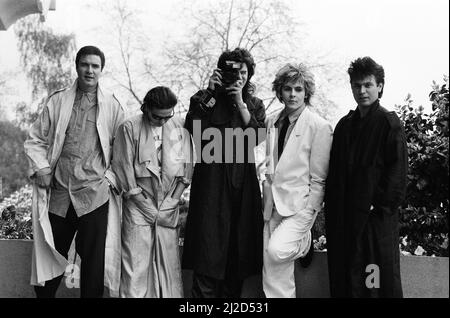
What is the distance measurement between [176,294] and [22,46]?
1140 centimetres

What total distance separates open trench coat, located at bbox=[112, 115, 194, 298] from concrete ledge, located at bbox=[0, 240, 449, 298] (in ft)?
1.08

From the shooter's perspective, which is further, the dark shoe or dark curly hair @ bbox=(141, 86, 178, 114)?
the dark shoe

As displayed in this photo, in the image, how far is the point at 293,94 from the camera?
13.0 ft

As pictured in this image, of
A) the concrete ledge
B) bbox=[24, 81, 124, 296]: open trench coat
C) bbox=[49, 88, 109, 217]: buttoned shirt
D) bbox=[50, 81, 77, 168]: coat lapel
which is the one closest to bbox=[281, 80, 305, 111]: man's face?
the concrete ledge

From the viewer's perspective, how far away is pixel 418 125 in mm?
4602

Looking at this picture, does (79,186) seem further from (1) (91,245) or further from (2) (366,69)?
(2) (366,69)

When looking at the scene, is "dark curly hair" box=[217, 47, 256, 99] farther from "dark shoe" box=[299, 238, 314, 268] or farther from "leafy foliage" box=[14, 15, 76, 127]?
"leafy foliage" box=[14, 15, 76, 127]

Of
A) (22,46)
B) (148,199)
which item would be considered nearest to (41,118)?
(148,199)

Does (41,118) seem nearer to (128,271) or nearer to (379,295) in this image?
(128,271)

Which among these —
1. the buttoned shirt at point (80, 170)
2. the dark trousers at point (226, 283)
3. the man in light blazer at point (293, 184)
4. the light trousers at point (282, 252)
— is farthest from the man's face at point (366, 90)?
the buttoned shirt at point (80, 170)

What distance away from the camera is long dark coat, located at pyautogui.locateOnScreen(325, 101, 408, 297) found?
3.63 metres

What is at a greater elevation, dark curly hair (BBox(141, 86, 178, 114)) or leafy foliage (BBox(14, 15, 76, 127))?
leafy foliage (BBox(14, 15, 76, 127))

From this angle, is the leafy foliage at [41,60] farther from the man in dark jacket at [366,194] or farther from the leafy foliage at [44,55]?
the man in dark jacket at [366,194]

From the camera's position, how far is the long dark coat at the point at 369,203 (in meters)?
3.63
